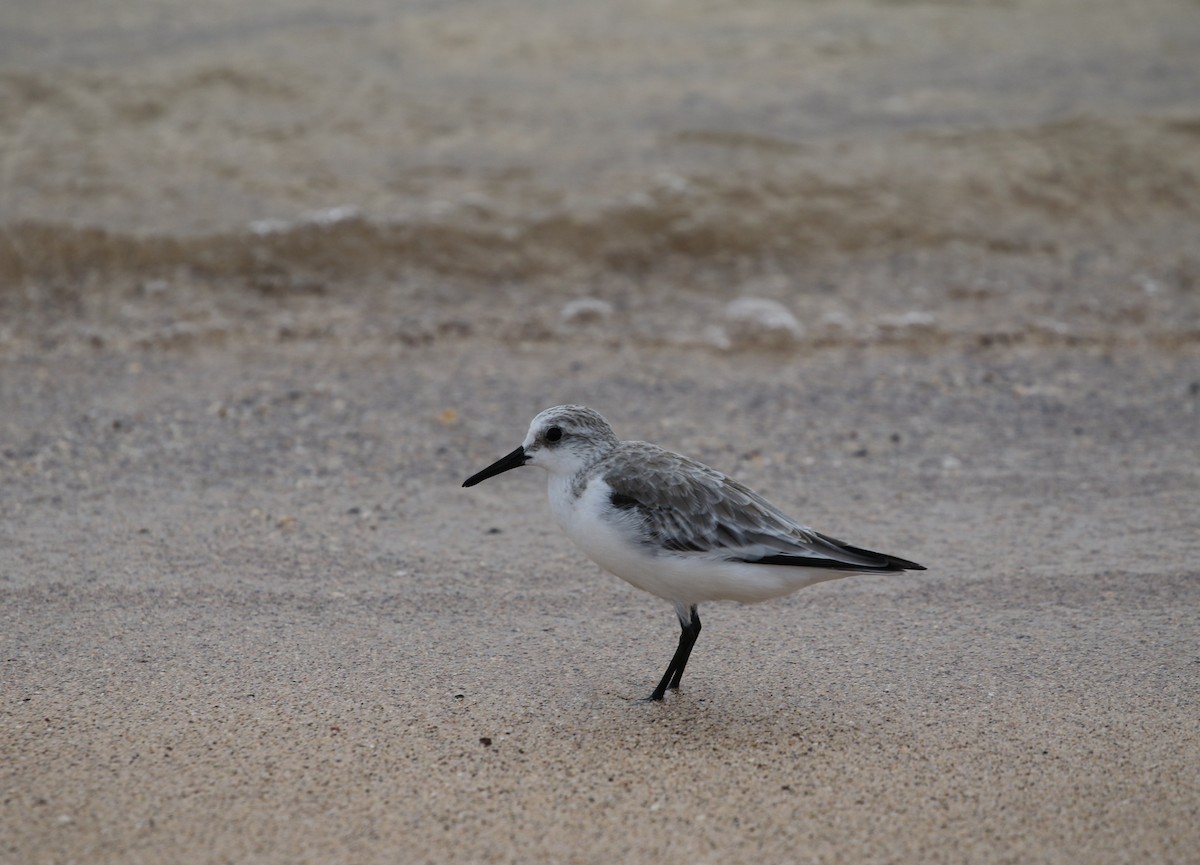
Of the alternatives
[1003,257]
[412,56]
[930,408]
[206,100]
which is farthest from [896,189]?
[206,100]

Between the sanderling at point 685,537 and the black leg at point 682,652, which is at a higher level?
the sanderling at point 685,537

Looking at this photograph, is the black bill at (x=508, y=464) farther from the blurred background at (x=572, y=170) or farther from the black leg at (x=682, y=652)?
the blurred background at (x=572, y=170)

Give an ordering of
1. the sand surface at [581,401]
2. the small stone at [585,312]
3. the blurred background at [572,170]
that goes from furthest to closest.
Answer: the blurred background at [572,170] < the small stone at [585,312] < the sand surface at [581,401]

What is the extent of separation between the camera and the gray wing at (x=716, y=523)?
4.42m

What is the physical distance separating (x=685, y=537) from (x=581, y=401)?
3447 mm

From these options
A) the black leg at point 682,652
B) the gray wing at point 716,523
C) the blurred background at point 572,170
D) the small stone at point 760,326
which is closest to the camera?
the gray wing at point 716,523

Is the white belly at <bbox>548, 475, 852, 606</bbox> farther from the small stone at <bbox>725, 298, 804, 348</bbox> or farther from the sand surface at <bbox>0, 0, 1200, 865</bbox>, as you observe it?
the small stone at <bbox>725, 298, 804, 348</bbox>

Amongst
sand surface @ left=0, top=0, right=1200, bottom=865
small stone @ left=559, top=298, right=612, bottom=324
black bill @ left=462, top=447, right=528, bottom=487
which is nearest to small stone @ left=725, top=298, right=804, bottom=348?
sand surface @ left=0, top=0, right=1200, bottom=865

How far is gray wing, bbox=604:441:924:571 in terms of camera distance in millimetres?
4418

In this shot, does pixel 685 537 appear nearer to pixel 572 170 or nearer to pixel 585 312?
pixel 585 312

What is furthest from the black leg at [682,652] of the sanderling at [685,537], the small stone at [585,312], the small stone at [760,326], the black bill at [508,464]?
the small stone at [585,312]

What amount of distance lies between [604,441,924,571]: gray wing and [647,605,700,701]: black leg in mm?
343

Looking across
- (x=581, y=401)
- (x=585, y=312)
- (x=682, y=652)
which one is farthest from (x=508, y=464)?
(x=585, y=312)

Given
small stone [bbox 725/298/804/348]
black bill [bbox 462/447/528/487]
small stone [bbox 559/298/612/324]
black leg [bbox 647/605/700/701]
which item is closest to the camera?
black leg [bbox 647/605/700/701]
